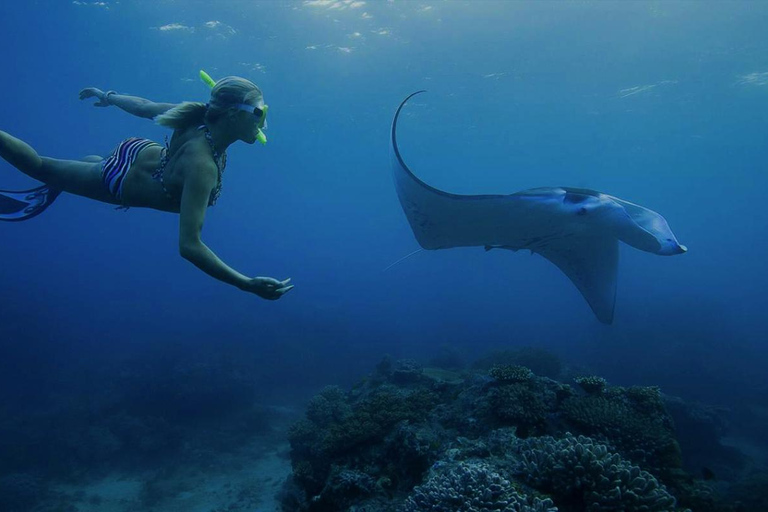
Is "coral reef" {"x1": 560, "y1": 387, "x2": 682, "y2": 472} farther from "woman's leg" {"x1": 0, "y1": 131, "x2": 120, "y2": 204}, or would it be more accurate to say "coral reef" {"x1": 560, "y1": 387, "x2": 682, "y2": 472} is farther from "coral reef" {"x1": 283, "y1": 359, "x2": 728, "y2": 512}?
"woman's leg" {"x1": 0, "y1": 131, "x2": 120, "y2": 204}

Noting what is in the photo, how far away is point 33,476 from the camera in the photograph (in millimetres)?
11367

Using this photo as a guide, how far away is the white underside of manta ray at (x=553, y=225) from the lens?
546cm

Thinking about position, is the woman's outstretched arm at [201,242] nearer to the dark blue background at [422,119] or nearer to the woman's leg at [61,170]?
the woman's leg at [61,170]

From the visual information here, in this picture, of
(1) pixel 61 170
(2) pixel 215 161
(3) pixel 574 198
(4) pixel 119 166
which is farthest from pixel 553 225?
(1) pixel 61 170

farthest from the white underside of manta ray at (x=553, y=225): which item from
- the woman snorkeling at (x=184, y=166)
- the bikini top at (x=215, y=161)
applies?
the bikini top at (x=215, y=161)

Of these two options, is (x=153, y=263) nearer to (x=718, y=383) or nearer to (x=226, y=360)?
(x=226, y=360)

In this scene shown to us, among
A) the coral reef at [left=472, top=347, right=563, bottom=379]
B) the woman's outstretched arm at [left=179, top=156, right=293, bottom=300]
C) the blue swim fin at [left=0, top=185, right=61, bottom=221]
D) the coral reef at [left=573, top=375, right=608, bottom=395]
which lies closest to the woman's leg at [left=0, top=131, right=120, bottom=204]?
the blue swim fin at [left=0, top=185, right=61, bottom=221]

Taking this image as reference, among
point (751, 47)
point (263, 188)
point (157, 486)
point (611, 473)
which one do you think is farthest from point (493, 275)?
point (263, 188)

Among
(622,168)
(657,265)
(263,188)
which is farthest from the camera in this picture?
(263,188)

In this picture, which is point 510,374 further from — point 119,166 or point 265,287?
point 119,166

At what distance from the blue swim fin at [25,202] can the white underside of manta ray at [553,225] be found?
13.6 feet

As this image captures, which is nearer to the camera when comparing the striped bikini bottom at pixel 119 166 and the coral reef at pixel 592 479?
the coral reef at pixel 592 479

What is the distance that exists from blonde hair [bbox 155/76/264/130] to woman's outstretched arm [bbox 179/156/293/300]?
60 centimetres

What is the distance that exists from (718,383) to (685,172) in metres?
86.9
